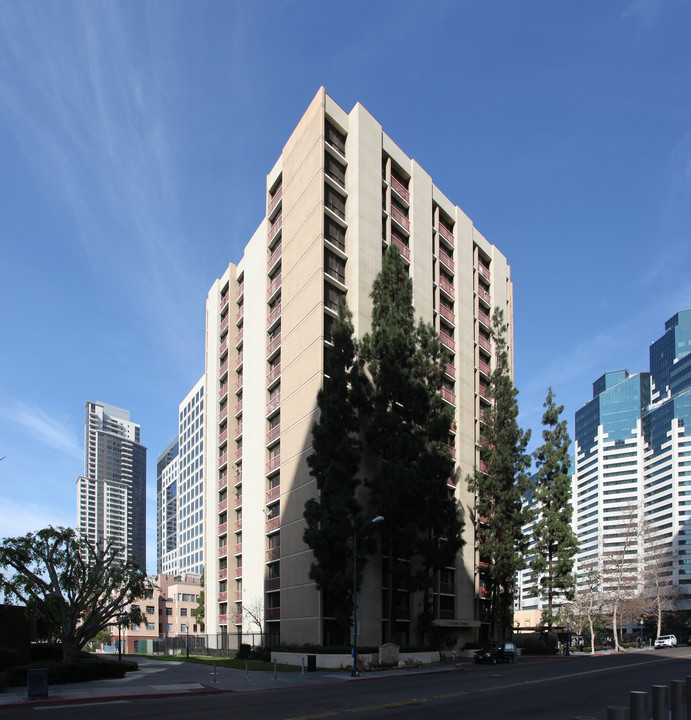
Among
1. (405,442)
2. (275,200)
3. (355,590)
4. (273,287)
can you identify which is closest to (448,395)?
(405,442)

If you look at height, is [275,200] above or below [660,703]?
above

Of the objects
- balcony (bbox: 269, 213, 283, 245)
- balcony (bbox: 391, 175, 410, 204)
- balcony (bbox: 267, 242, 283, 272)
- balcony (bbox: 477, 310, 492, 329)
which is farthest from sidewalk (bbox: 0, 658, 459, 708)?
balcony (bbox: 477, 310, 492, 329)

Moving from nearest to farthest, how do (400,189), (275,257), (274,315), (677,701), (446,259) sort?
(677,701) < (400,189) < (274,315) < (275,257) < (446,259)

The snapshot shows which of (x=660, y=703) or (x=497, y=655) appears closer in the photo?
(x=660, y=703)

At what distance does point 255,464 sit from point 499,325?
97.3 ft

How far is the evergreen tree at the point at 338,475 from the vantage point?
42031 millimetres

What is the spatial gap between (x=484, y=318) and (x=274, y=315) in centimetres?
2492

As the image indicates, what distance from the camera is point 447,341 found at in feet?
211

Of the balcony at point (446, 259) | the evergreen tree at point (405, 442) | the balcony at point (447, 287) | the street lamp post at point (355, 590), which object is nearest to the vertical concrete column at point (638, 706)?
the street lamp post at point (355, 590)

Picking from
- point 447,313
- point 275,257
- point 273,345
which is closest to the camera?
point 273,345

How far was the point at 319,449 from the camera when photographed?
147ft

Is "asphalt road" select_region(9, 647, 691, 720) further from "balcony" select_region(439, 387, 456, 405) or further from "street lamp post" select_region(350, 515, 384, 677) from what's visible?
"balcony" select_region(439, 387, 456, 405)

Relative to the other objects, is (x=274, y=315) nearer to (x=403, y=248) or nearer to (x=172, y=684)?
(x=403, y=248)

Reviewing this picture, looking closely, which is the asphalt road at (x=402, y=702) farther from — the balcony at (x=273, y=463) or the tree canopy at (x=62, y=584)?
the balcony at (x=273, y=463)
